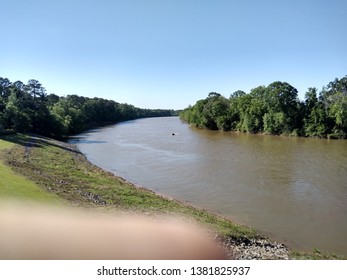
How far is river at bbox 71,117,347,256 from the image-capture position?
17016 millimetres

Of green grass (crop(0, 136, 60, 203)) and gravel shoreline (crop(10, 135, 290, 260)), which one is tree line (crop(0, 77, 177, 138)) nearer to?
green grass (crop(0, 136, 60, 203))

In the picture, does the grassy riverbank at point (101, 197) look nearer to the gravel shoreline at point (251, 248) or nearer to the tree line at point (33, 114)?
the gravel shoreline at point (251, 248)

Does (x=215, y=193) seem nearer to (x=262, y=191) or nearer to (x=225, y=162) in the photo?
(x=262, y=191)

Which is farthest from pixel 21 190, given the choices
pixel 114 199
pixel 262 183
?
pixel 262 183

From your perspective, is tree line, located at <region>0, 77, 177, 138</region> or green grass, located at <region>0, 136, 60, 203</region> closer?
green grass, located at <region>0, 136, 60, 203</region>

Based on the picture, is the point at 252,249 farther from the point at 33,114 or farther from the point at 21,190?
the point at 33,114

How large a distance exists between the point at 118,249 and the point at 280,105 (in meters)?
65.6

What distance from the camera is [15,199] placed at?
48.1 ft

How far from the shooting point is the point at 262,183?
26422 millimetres

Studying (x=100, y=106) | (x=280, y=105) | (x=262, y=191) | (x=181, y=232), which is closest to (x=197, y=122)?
(x=280, y=105)

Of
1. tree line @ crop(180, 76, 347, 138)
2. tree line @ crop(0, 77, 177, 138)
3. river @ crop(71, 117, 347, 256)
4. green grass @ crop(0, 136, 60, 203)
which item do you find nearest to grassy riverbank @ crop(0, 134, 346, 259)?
green grass @ crop(0, 136, 60, 203)

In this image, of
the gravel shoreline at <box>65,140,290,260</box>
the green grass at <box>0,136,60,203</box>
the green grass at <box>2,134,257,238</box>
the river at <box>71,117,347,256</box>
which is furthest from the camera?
the river at <box>71,117,347,256</box>

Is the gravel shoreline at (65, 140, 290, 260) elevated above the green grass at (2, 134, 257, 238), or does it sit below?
below

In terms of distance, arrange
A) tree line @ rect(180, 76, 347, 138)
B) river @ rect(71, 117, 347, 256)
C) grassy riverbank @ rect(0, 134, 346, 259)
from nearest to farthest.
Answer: grassy riverbank @ rect(0, 134, 346, 259) → river @ rect(71, 117, 347, 256) → tree line @ rect(180, 76, 347, 138)
